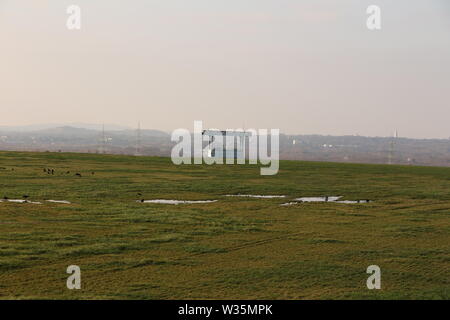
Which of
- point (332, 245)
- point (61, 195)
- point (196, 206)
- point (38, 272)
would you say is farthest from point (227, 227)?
point (61, 195)

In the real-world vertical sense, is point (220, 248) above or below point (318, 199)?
above

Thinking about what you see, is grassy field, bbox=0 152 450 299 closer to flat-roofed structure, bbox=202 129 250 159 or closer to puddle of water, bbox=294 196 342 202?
puddle of water, bbox=294 196 342 202

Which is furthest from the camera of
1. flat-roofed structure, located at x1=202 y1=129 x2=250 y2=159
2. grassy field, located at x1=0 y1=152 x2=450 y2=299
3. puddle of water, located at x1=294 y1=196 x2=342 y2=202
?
flat-roofed structure, located at x1=202 y1=129 x2=250 y2=159

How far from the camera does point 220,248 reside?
65.3 feet

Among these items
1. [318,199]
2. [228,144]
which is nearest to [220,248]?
[318,199]

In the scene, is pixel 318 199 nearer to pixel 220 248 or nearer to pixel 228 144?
pixel 220 248

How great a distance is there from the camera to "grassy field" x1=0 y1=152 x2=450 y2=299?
14484 millimetres

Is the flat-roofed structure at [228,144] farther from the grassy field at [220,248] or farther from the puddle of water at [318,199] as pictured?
the grassy field at [220,248]

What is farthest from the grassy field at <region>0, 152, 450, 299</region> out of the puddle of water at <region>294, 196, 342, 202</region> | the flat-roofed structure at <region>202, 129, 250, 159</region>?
the flat-roofed structure at <region>202, 129, 250, 159</region>
